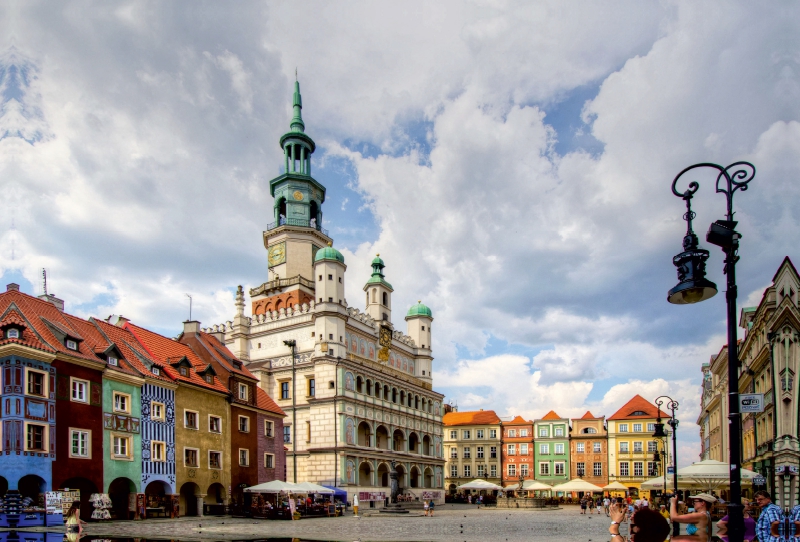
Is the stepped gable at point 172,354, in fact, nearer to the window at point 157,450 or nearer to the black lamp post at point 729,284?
the window at point 157,450

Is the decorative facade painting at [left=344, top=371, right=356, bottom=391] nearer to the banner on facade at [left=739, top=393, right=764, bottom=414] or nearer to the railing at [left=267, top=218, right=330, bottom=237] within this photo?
the railing at [left=267, top=218, right=330, bottom=237]

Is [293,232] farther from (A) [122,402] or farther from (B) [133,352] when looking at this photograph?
(A) [122,402]

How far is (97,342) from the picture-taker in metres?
36.4

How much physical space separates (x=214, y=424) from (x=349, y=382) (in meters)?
21.9

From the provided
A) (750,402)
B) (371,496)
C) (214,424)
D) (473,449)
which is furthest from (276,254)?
(750,402)

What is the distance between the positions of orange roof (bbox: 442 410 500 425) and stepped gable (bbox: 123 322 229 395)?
61.2m

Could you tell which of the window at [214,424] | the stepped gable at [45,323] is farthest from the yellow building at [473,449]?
the stepped gable at [45,323]

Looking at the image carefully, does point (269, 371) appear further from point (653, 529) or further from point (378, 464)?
point (653, 529)

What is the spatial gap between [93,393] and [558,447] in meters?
78.3

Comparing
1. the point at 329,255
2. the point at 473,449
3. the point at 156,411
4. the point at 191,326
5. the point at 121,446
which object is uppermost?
the point at 329,255

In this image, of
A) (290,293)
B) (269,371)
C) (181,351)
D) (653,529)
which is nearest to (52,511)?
(181,351)

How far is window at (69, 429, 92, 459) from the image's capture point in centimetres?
3212

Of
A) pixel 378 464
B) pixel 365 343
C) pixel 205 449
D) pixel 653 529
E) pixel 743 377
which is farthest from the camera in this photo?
pixel 365 343

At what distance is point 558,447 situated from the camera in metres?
100
